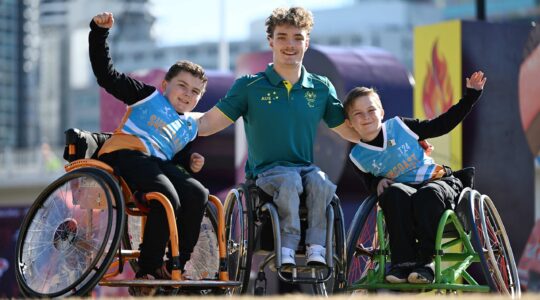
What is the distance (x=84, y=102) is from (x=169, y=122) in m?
112

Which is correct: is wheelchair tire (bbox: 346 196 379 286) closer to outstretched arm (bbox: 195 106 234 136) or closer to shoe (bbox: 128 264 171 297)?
outstretched arm (bbox: 195 106 234 136)

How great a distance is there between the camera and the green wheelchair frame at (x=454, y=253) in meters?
7.04

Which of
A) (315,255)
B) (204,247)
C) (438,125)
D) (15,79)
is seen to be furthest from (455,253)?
(15,79)

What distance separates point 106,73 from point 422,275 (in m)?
1.94

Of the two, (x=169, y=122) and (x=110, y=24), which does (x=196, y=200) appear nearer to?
(x=169, y=122)

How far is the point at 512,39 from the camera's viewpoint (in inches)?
494

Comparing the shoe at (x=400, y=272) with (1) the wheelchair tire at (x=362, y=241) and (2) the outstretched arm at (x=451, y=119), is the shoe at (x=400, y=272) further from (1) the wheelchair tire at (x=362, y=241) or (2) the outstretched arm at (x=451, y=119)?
(2) the outstretched arm at (x=451, y=119)

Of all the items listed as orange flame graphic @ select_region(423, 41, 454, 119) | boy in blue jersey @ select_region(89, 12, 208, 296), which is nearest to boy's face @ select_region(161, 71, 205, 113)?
boy in blue jersey @ select_region(89, 12, 208, 296)

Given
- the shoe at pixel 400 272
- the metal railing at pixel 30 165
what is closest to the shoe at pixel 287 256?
the shoe at pixel 400 272

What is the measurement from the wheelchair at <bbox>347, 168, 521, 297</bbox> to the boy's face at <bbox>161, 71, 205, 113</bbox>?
1122 mm

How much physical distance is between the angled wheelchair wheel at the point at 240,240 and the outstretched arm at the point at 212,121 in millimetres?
399

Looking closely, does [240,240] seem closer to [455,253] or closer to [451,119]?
[455,253]

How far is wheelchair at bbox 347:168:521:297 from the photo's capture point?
7043mm

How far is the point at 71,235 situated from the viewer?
21.9 ft
